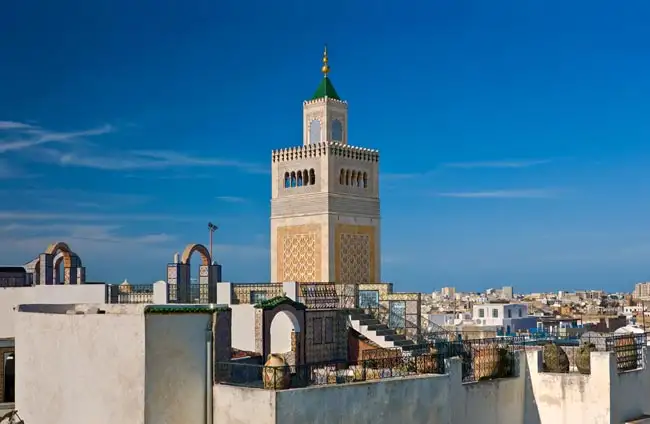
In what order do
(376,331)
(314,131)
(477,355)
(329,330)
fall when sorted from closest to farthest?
(477,355) < (329,330) < (376,331) < (314,131)

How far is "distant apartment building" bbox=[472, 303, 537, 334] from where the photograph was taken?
54125mm

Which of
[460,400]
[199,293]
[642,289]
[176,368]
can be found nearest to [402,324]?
[199,293]

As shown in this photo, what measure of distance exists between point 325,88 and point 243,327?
395 inches

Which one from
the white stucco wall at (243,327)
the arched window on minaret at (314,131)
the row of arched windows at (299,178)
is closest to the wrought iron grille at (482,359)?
the white stucco wall at (243,327)

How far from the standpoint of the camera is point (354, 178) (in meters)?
27.8

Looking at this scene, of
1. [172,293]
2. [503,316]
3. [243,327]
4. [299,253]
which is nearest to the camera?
[243,327]

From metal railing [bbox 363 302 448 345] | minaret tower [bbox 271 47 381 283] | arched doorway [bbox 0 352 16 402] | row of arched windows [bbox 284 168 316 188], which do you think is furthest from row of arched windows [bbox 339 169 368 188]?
arched doorway [bbox 0 352 16 402]

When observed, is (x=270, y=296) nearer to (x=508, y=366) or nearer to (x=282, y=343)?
(x=282, y=343)

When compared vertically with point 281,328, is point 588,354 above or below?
below

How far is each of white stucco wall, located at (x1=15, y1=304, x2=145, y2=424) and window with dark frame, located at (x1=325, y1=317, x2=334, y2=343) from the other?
664 centimetres

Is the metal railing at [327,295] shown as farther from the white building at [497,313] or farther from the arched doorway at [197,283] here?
the white building at [497,313]

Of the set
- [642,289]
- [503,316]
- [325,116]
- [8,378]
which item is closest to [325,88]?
[325,116]

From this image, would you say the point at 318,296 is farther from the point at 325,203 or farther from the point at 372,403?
the point at 372,403

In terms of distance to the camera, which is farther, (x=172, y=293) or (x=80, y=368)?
(x=172, y=293)
